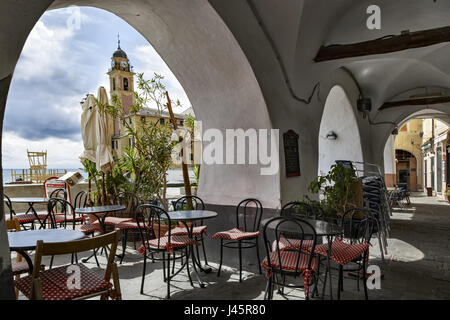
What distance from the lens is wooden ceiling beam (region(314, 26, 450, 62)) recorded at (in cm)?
446

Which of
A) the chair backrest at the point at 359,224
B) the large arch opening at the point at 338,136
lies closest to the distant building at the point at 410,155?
the large arch opening at the point at 338,136

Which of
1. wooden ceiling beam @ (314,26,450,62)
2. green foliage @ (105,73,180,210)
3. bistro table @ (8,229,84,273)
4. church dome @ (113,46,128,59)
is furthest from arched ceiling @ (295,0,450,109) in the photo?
church dome @ (113,46,128,59)

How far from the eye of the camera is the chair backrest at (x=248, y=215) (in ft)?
13.8

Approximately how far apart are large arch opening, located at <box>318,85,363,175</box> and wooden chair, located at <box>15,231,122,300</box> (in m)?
7.36

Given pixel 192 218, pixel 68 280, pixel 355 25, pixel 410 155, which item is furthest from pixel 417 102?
pixel 410 155

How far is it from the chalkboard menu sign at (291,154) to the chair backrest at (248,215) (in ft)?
2.08

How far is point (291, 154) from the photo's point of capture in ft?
15.0

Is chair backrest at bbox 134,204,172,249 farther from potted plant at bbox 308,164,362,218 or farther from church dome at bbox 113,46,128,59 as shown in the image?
church dome at bbox 113,46,128,59

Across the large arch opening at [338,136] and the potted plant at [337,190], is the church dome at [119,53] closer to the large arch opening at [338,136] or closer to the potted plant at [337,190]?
the large arch opening at [338,136]

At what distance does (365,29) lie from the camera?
5758 mm
